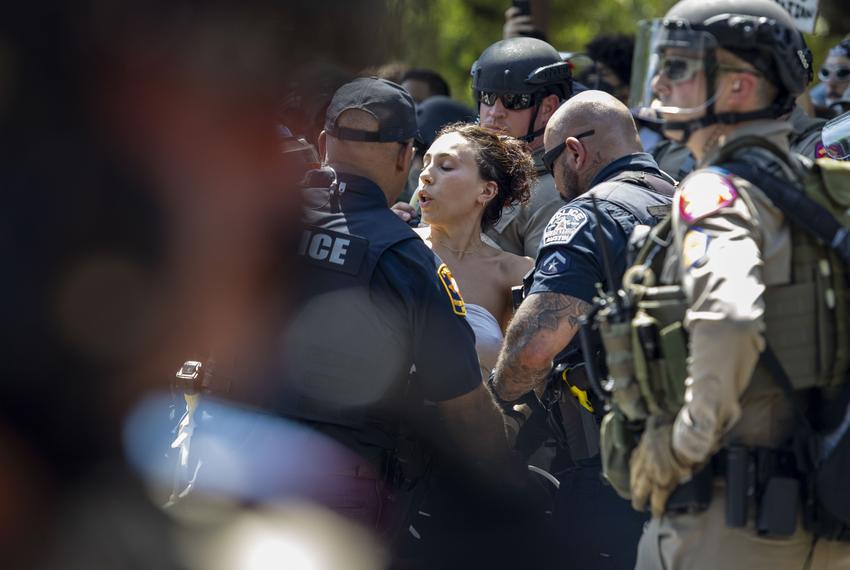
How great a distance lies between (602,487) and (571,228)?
3.22ft

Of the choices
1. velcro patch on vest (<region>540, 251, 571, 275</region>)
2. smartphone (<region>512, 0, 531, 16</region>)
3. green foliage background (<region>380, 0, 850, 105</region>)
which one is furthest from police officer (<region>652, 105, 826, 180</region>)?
green foliage background (<region>380, 0, 850, 105</region>)

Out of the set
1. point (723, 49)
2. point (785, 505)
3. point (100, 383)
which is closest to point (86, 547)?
point (100, 383)

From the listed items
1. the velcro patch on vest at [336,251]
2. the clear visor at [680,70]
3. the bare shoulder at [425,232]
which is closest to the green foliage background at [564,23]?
the bare shoulder at [425,232]

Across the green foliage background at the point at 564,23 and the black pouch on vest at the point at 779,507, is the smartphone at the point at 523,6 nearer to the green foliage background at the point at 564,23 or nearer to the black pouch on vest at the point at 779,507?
the green foliage background at the point at 564,23

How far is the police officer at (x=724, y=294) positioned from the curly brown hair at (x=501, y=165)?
1.83 meters

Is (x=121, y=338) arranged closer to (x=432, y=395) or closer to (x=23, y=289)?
(x=23, y=289)

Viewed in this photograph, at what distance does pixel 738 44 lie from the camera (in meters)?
2.77

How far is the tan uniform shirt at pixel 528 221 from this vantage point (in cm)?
519

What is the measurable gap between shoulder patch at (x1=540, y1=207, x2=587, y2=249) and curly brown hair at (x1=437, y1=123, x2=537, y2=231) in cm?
78

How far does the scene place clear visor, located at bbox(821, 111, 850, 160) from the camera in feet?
16.1

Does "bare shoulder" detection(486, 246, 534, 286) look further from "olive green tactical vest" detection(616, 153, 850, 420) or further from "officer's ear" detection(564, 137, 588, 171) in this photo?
"olive green tactical vest" detection(616, 153, 850, 420)

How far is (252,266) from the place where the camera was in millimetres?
1281

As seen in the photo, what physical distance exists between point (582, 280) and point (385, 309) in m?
0.82

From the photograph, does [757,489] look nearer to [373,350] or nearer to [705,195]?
[705,195]
